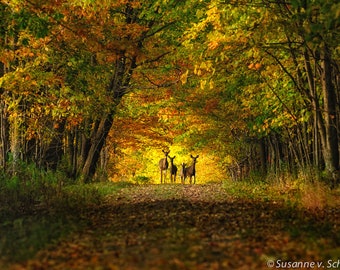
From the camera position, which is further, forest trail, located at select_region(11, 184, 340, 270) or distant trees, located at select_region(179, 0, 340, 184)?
distant trees, located at select_region(179, 0, 340, 184)

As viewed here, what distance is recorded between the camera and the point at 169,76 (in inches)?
1045

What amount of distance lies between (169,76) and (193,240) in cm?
1894

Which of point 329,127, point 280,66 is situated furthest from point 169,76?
point 329,127

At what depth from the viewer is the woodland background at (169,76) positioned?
42.8 feet

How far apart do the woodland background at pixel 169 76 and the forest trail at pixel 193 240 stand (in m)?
3.41

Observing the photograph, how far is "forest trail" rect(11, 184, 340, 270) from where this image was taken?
666 centimetres

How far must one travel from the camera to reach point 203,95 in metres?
27.0

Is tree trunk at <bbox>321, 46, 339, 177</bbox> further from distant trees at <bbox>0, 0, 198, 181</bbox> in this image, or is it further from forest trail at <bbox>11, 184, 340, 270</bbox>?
distant trees at <bbox>0, 0, 198, 181</bbox>

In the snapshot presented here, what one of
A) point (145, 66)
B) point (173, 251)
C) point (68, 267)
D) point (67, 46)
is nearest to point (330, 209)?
point (173, 251)

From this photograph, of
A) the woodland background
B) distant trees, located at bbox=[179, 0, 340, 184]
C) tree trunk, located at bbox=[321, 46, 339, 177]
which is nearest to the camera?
distant trees, located at bbox=[179, 0, 340, 184]

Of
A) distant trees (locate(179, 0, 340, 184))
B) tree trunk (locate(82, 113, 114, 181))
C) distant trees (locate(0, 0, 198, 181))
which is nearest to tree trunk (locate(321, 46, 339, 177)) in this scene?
distant trees (locate(179, 0, 340, 184))

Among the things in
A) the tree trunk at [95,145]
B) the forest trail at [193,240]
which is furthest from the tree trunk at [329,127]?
the tree trunk at [95,145]

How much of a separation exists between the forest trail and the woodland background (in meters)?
3.41

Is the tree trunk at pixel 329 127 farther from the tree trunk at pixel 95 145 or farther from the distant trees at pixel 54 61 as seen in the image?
the tree trunk at pixel 95 145
